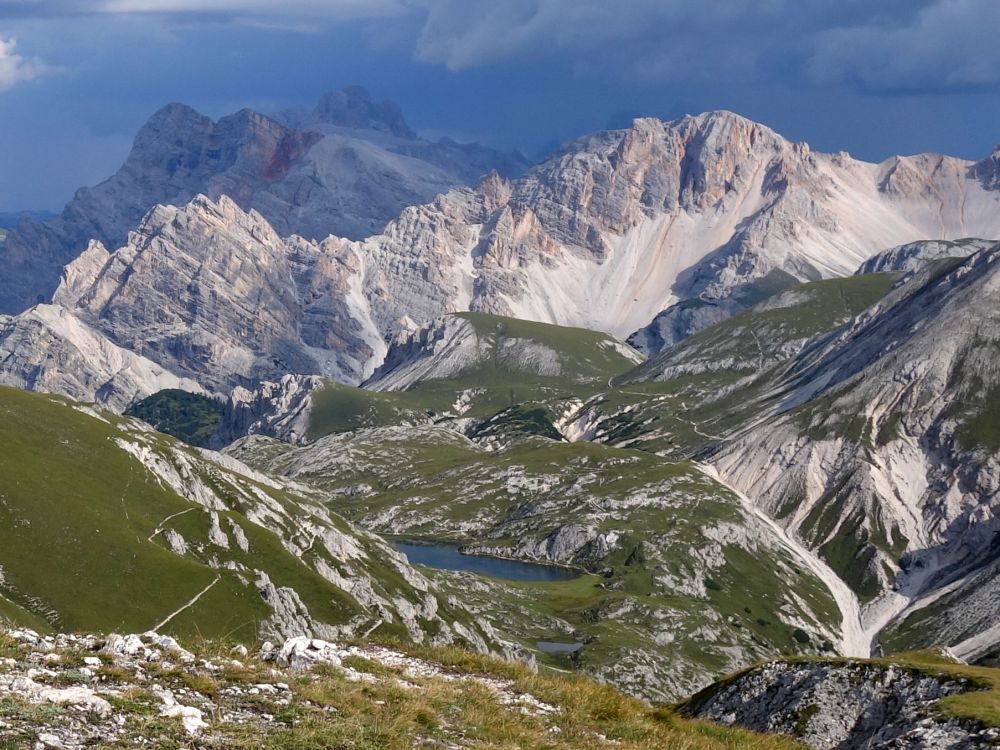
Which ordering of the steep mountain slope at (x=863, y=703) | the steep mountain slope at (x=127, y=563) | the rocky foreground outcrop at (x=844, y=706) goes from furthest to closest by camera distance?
the steep mountain slope at (x=127, y=563)
the rocky foreground outcrop at (x=844, y=706)
the steep mountain slope at (x=863, y=703)

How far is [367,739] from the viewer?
28.3m

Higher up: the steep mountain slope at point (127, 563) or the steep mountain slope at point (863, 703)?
the steep mountain slope at point (127, 563)

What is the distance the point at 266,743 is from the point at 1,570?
133 metres

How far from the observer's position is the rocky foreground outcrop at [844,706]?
3444 centimetres

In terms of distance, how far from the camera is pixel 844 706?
40.1 metres

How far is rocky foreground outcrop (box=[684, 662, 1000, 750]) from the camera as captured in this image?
3444 cm

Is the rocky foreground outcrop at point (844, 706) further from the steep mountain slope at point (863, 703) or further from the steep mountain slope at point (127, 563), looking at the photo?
the steep mountain slope at point (127, 563)

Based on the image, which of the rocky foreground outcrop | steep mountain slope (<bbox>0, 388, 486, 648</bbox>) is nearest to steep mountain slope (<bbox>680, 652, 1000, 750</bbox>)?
the rocky foreground outcrop

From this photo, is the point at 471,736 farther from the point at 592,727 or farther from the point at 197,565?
the point at 197,565

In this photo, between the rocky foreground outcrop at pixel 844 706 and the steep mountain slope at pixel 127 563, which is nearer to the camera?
the rocky foreground outcrop at pixel 844 706

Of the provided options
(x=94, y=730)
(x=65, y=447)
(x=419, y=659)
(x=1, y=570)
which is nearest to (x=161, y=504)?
(x=65, y=447)

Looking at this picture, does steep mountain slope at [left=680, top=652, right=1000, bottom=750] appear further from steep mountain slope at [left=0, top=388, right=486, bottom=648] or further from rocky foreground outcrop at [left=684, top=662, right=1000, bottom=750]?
steep mountain slope at [left=0, top=388, right=486, bottom=648]

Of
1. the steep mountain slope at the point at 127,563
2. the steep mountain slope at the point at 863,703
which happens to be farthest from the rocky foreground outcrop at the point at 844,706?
the steep mountain slope at the point at 127,563

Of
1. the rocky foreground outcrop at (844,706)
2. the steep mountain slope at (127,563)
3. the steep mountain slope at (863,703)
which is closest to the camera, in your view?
the steep mountain slope at (863,703)
